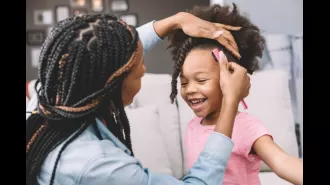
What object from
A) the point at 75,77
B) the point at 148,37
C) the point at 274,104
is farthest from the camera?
the point at 274,104

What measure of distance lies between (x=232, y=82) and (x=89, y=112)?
0.20 metres

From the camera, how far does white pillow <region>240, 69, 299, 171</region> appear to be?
0.72m

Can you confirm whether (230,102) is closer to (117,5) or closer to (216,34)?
(216,34)

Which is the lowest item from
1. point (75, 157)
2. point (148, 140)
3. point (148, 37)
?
point (148, 140)

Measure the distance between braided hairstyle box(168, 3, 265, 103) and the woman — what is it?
0.16 metres

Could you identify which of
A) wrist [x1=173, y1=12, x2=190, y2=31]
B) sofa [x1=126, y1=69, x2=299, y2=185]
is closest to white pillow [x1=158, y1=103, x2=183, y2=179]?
sofa [x1=126, y1=69, x2=299, y2=185]

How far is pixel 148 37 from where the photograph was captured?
25.2 inches

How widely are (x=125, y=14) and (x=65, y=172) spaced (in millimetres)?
370

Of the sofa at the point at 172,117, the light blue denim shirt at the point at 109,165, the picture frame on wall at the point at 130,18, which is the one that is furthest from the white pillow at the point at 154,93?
the light blue denim shirt at the point at 109,165

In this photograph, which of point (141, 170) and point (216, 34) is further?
point (216, 34)

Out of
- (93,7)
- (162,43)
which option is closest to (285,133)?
(162,43)

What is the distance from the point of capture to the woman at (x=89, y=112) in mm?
436

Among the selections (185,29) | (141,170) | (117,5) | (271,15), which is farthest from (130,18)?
(141,170)

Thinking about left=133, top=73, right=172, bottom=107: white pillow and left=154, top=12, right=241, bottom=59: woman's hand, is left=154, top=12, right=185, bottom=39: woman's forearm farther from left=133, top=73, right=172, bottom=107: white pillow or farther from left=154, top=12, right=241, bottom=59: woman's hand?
left=133, top=73, right=172, bottom=107: white pillow
